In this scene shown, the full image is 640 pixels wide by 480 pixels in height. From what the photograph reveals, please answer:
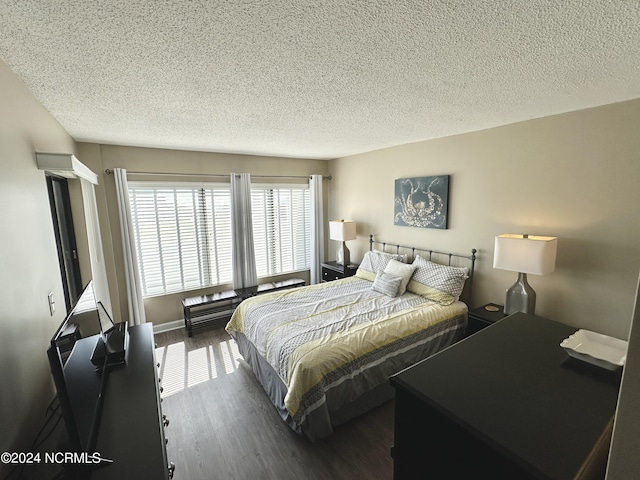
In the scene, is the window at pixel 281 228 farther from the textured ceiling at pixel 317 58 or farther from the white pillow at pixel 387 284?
the textured ceiling at pixel 317 58

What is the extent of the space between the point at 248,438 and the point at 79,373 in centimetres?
142

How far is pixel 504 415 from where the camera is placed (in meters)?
1.00

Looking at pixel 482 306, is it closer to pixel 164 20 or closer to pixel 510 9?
pixel 510 9

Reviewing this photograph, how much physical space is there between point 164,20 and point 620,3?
5.55 ft

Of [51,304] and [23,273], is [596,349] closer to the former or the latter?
[23,273]

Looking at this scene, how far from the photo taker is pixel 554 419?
3.21 ft

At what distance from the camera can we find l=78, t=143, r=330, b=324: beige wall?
135 inches

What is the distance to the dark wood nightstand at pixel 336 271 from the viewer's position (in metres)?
4.56

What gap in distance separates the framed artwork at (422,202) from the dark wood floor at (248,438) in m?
2.18

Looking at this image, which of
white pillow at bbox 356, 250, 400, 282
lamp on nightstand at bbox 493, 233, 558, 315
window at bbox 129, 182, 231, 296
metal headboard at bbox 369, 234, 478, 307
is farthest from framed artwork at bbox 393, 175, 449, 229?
window at bbox 129, 182, 231, 296

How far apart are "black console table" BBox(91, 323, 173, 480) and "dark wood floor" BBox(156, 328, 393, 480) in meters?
0.72

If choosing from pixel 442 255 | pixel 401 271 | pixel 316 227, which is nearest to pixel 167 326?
pixel 316 227

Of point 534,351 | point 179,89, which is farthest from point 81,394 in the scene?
point 534,351

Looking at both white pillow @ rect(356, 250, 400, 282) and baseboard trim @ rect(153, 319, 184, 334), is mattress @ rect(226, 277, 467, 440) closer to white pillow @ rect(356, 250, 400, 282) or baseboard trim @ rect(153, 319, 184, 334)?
white pillow @ rect(356, 250, 400, 282)
